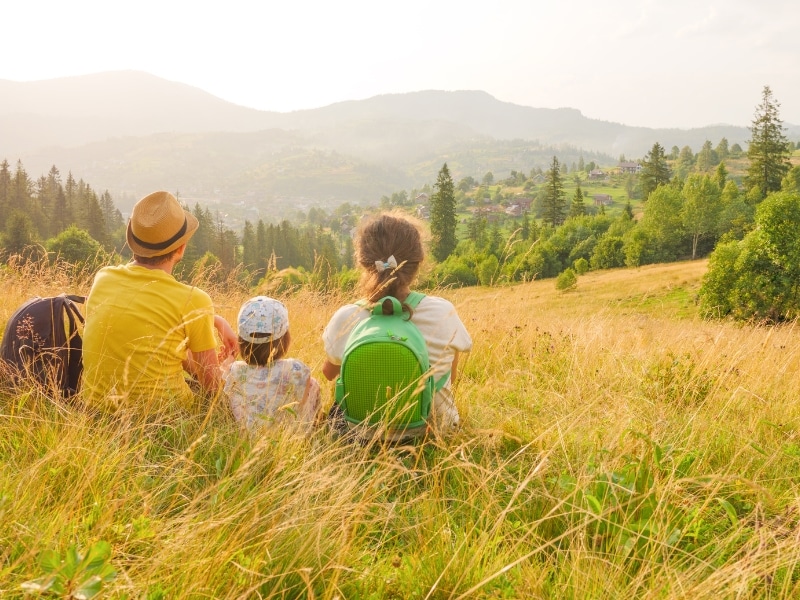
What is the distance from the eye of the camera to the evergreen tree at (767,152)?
62406 millimetres

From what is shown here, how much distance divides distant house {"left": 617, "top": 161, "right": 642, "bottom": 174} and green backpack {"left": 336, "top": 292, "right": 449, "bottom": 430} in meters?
187

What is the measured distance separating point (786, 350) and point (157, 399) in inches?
191

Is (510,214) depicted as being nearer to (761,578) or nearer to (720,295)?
(720,295)

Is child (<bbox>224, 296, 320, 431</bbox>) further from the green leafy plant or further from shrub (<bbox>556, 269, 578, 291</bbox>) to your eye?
shrub (<bbox>556, 269, 578, 291</bbox>)

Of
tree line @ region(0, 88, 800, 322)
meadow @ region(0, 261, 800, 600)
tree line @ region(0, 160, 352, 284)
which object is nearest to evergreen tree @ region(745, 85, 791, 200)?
tree line @ region(0, 88, 800, 322)

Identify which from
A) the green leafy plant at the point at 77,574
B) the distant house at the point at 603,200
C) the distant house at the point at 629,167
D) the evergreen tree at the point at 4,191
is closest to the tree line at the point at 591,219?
the evergreen tree at the point at 4,191

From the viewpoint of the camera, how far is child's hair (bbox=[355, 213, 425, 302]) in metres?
2.84

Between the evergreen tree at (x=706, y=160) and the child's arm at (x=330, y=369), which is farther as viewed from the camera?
the evergreen tree at (x=706, y=160)

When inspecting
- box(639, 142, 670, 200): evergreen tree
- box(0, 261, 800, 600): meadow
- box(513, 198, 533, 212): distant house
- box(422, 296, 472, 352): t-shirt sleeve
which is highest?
box(639, 142, 670, 200): evergreen tree

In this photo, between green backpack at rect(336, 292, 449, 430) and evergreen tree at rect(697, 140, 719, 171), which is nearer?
green backpack at rect(336, 292, 449, 430)

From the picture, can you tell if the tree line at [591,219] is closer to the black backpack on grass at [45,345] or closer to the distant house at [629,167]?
the black backpack on grass at [45,345]

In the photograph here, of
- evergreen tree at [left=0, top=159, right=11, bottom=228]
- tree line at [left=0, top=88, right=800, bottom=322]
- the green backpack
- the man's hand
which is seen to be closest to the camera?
the green backpack

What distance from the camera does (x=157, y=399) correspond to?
263 centimetres

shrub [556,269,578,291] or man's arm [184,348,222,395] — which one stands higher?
man's arm [184,348,222,395]
